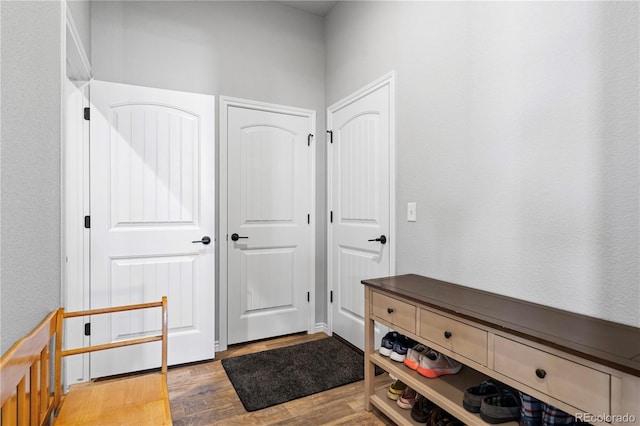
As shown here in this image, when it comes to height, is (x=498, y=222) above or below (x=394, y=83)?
below

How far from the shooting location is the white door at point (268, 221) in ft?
9.23

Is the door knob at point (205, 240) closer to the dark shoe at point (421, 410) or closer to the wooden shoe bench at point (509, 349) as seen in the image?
the wooden shoe bench at point (509, 349)

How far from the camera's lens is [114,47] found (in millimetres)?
2396

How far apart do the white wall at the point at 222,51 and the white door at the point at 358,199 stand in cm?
22

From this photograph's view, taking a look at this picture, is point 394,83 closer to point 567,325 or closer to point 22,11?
point 567,325

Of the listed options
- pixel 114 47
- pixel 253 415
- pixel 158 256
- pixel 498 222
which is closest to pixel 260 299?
pixel 158 256

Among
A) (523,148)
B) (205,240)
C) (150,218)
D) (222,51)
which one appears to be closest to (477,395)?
(523,148)

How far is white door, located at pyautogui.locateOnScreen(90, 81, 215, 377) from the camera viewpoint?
2.26 m

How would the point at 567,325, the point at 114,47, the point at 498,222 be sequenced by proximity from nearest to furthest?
the point at 567,325 → the point at 498,222 → the point at 114,47

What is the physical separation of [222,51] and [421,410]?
2.89 meters

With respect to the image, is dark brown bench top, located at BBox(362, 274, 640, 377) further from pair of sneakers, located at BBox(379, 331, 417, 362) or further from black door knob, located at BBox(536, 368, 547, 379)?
pair of sneakers, located at BBox(379, 331, 417, 362)

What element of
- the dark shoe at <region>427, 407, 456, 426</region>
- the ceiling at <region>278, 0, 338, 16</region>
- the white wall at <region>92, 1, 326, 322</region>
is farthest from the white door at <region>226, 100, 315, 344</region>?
the dark shoe at <region>427, 407, 456, 426</region>

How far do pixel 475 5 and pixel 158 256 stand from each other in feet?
8.26

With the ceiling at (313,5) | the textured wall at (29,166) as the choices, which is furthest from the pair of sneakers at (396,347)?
the ceiling at (313,5)
